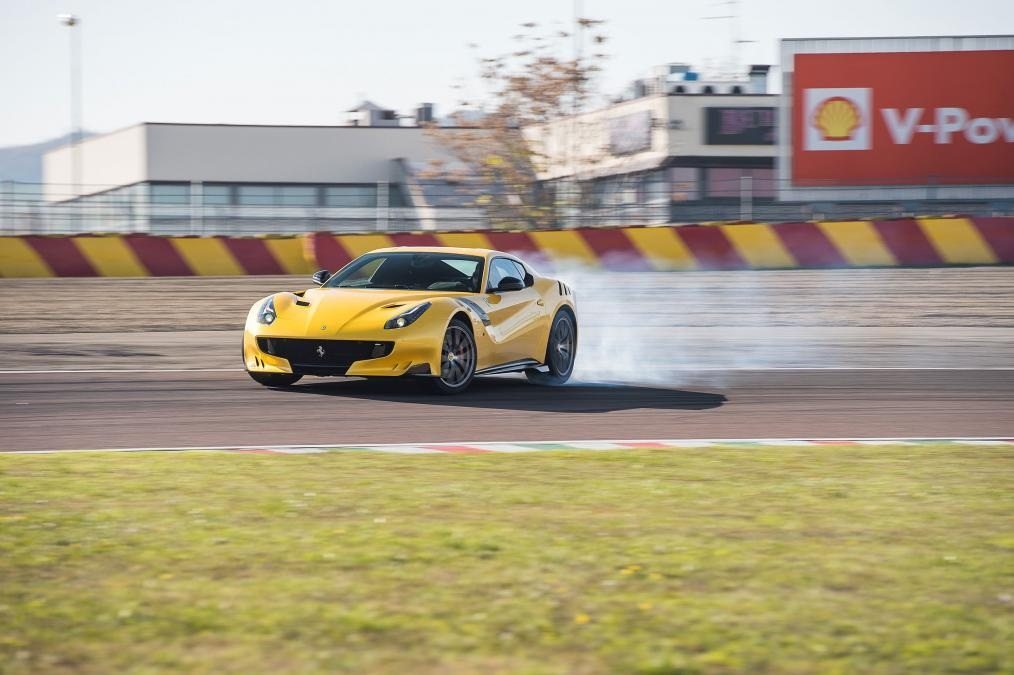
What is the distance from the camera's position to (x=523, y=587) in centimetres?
508

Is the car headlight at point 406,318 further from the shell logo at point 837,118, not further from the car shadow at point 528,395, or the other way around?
the shell logo at point 837,118

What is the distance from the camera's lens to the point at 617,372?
47.8 ft

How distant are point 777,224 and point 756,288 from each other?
1.78 m

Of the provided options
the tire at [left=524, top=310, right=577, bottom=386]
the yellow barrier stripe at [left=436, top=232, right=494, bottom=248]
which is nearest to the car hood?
the tire at [left=524, top=310, right=577, bottom=386]

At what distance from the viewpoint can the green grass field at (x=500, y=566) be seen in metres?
4.28

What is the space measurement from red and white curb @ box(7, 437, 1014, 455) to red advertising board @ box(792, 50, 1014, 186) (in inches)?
1091

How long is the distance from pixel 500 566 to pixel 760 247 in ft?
61.4

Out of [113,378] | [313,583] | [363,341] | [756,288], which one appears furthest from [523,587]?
[756,288]

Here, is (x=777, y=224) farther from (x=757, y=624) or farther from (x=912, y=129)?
(x=757, y=624)

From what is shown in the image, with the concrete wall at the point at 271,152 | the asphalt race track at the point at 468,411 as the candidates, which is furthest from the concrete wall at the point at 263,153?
Result: the asphalt race track at the point at 468,411

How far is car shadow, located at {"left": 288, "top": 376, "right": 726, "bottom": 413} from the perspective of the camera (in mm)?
11422

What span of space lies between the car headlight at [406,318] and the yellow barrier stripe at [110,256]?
12038mm

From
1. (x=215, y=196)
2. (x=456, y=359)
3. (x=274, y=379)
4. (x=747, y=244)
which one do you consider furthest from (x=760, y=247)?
(x=274, y=379)

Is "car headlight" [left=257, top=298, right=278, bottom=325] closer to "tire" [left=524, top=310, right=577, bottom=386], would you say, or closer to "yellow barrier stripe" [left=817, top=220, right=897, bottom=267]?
"tire" [left=524, top=310, right=577, bottom=386]
